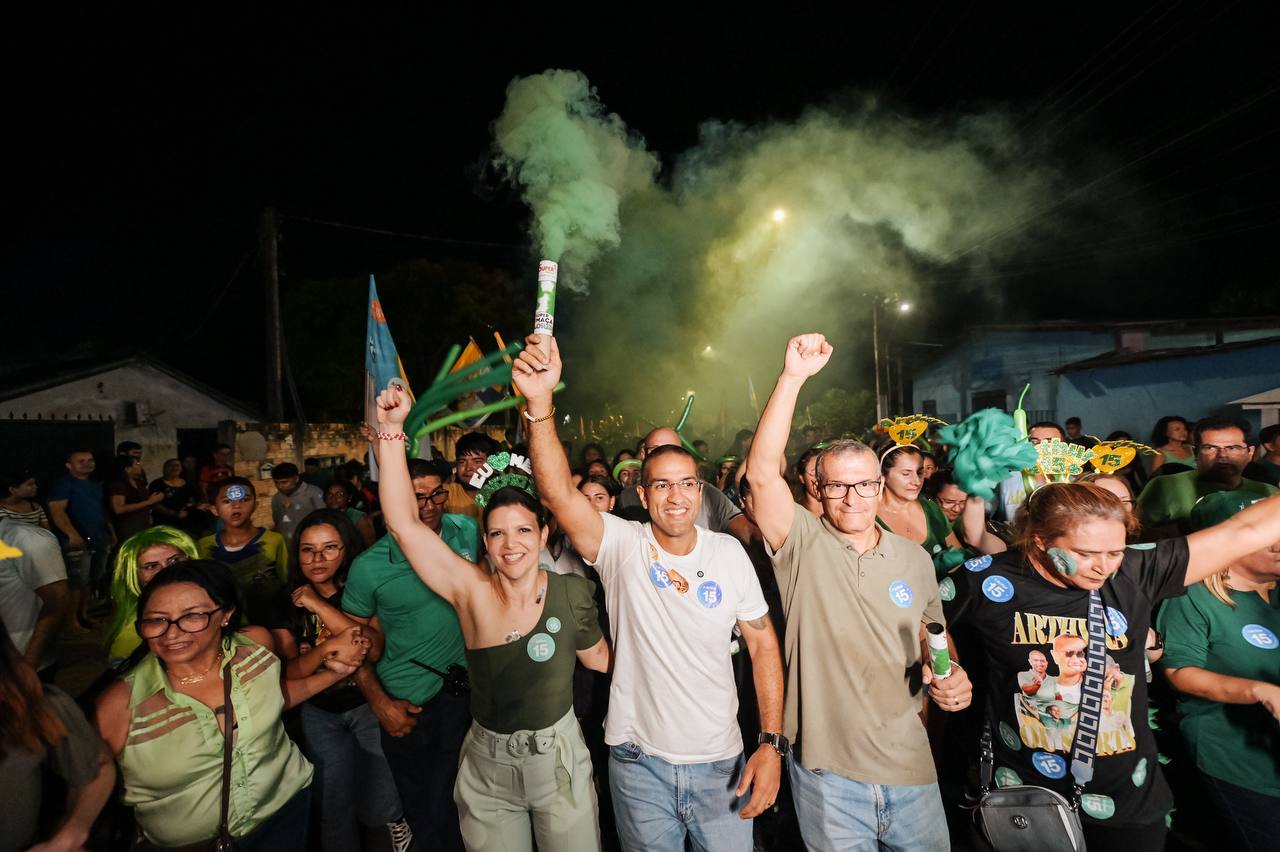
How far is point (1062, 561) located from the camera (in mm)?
2465

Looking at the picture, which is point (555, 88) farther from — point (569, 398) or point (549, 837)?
point (569, 398)

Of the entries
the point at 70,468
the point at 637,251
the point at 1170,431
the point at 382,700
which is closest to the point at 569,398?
the point at 637,251

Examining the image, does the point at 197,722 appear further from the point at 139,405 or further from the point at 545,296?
the point at 139,405

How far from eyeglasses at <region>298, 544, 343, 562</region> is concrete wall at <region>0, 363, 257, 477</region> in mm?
16795

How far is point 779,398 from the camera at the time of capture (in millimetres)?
2742

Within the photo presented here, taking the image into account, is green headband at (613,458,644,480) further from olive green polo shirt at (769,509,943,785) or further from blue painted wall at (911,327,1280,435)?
blue painted wall at (911,327,1280,435)

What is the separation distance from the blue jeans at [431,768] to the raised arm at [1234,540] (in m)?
3.45

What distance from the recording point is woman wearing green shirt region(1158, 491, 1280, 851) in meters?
2.52

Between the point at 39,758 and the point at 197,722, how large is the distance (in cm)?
45

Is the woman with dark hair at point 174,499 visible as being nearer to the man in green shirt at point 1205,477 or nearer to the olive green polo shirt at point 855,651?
the olive green polo shirt at point 855,651

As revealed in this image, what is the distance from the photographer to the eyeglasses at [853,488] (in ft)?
8.70

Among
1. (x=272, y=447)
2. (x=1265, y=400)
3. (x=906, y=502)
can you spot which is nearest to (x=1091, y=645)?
(x=906, y=502)

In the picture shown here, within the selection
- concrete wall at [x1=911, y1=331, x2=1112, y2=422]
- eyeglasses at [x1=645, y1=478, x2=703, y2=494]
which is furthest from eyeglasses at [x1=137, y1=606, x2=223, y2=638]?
concrete wall at [x1=911, y1=331, x2=1112, y2=422]

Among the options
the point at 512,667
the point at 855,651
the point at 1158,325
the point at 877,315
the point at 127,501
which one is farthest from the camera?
the point at 877,315
